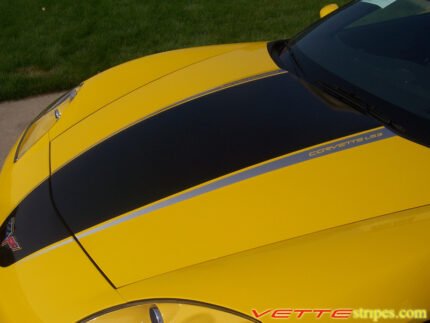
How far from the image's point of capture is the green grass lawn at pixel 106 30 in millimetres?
5156

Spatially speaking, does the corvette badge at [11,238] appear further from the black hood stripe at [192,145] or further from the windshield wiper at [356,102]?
the windshield wiper at [356,102]

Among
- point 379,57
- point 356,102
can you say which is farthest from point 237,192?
point 379,57

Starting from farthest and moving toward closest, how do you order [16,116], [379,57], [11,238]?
[16,116] < [379,57] < [11,238]

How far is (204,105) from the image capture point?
2.30m

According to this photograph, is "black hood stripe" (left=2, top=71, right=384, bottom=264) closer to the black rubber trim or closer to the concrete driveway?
the black rubber trim

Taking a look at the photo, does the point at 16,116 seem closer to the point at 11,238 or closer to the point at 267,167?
the point at 11,238

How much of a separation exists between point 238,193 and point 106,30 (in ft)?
15.7

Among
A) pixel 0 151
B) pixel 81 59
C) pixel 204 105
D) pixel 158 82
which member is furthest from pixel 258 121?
pixel 81 59

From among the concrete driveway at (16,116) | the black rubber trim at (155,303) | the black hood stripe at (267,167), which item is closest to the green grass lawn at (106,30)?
the concrete driveway at (16,116)

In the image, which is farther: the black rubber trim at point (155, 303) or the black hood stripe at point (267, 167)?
the black hood stripe at point (267, 167)

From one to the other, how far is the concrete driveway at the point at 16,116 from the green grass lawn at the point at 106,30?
15cm

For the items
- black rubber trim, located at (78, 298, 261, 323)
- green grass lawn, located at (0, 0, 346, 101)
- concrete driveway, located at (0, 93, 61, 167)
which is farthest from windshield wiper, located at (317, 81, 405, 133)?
green grass lawn, located at (0, 0, 346, 101)

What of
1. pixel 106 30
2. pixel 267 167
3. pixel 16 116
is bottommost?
pixel 267 167

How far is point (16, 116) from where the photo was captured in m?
4.38
